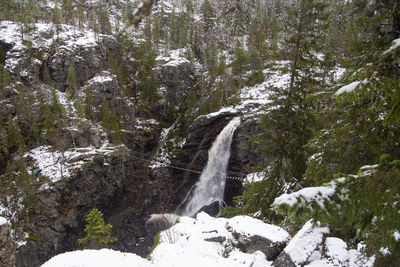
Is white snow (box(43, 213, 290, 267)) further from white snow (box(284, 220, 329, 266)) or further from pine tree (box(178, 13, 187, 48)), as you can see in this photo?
pine tree (box(178, 13, 187, 48))

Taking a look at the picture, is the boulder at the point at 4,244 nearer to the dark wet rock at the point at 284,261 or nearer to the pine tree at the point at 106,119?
the dark wet rock at the point at 284,261

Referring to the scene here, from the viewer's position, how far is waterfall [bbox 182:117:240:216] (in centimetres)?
2270

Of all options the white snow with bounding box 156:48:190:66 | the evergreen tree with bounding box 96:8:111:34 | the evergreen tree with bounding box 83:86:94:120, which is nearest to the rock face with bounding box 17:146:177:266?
the evergreen tree with bounding box 83:86:94:120

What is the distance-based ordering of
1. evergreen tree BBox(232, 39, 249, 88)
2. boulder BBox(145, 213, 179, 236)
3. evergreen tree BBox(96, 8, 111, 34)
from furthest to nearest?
evergreen tree BBox(96, 8, 111, 34) → evergreen tree BBox(232, 39, 249, 88) → boulder BBox(145, 213, 179, 236)

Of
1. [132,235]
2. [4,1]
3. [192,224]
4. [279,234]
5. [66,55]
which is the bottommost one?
[132,235]

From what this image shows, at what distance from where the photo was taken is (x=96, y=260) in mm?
5273

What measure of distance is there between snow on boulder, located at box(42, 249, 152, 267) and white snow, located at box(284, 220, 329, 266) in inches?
135

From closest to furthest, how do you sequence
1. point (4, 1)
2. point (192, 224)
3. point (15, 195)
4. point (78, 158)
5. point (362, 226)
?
1. point (362, 226)
2. point (192, 224)
3. point (15, 195)
4. point (78, 158)
5. point (4, 1)

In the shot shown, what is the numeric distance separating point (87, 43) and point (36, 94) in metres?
13.6

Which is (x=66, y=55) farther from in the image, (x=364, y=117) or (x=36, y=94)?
(x=364, y=117)

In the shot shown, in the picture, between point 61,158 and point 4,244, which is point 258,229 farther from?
point 61,158

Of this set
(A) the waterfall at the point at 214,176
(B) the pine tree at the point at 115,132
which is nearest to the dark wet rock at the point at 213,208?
(A) the waterfall at the point at 214,176

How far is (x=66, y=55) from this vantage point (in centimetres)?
3881

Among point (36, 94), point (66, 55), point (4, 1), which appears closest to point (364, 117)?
point (36, 94)
